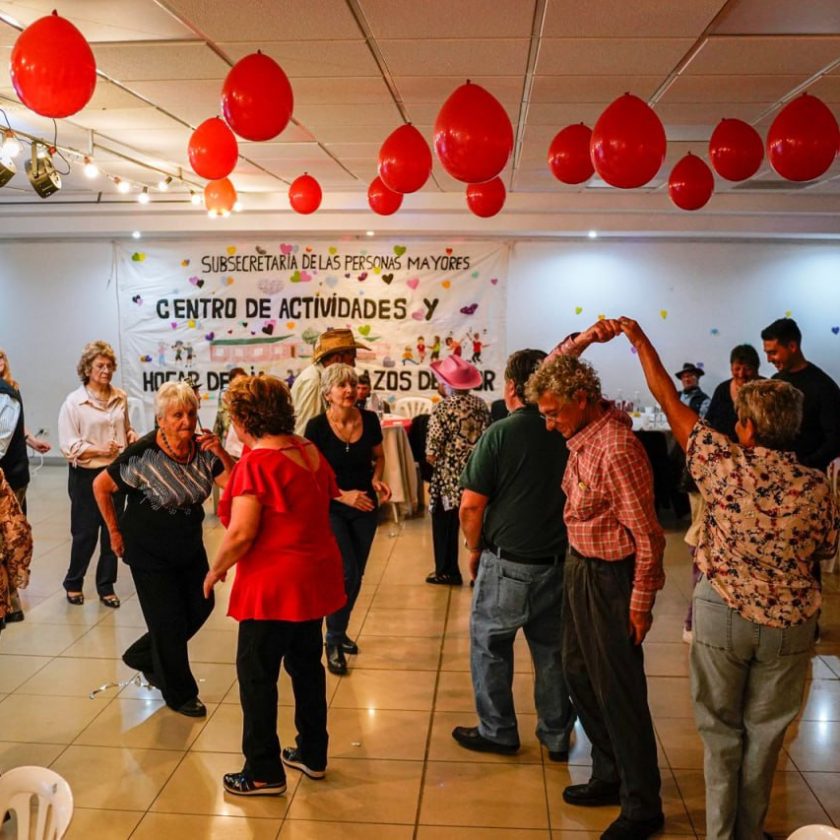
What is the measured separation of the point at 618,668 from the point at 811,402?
2.19 metres

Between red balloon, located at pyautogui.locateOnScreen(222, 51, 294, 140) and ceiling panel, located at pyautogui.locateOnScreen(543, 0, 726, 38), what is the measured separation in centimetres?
104

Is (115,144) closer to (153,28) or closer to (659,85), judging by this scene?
(153,28)

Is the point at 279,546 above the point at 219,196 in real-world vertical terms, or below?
below

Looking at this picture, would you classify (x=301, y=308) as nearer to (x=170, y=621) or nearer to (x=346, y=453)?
(x=346, y=453)

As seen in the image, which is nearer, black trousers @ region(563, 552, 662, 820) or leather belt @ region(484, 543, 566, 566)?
black trousers @ region(563, 552, 662, 820)

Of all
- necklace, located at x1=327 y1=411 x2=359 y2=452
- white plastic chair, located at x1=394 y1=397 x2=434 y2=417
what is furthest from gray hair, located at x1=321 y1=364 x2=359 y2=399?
white plastic chair, located at x1=394 y1=397 x2=434 y2=417

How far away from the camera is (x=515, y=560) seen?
3195mm

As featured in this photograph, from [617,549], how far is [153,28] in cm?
275

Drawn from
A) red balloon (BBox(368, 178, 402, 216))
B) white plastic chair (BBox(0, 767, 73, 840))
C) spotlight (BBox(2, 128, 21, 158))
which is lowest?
white plastic chair (BBox(0, 767, 73, 840))

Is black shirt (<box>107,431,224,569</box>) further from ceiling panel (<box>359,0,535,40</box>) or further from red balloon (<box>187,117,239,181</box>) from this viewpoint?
ceiling panel (<box>359,0,535,40</box>)

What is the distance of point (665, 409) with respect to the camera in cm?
263

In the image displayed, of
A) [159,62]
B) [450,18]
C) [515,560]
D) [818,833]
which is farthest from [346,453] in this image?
[818,833]

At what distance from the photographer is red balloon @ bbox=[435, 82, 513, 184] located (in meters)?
3.29

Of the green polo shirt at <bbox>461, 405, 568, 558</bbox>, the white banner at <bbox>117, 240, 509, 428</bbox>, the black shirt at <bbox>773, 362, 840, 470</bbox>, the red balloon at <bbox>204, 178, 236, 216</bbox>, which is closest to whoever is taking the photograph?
the green polo shirt at <bbox>461, 405, 568, 558</bbox>
